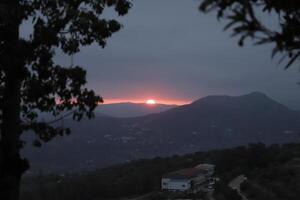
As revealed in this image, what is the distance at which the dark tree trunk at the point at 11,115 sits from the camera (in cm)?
986

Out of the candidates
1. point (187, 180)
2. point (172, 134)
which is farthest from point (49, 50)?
point (172, 134)

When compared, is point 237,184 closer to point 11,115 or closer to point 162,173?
point 162,173

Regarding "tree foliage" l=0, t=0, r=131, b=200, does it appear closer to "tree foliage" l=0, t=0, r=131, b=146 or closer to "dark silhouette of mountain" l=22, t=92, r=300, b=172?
"tree foliage" l=0, t=0, r=131, b=146

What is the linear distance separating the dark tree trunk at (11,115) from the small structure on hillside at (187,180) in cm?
5544

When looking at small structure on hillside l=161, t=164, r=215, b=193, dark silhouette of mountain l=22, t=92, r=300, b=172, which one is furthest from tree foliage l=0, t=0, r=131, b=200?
dark silhouette of mountain l=22, t=92, r=300, b=172

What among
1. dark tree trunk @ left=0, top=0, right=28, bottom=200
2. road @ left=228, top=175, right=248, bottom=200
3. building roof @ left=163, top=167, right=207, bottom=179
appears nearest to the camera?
dark tree trunk @ left=0, top=0, right=28, bottom=200

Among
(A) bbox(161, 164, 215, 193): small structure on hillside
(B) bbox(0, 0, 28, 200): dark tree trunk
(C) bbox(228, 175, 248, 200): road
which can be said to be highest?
(B) bbox(0, 0, 28, 200): dark tree trunk

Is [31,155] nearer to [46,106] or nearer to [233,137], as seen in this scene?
[233,137]

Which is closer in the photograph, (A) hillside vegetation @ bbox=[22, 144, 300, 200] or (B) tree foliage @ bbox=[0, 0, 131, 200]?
(B) tree foliage @ bbox=[0, 0, 131, 200]

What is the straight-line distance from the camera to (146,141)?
591 feet

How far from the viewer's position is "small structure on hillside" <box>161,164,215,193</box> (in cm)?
6575

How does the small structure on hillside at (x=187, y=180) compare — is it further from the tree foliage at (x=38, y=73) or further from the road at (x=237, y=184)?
the tree foliage at (x=38, y=73)

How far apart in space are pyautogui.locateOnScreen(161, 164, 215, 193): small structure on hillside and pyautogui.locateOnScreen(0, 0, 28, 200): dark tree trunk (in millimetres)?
55440

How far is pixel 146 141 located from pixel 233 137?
27.2 m
